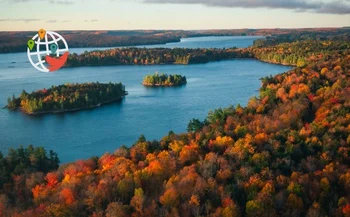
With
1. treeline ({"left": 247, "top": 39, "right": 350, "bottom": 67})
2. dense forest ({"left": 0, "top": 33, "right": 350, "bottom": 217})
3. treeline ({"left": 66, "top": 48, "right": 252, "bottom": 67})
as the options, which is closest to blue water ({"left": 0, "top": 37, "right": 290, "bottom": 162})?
treeline ({"left": 247, "top": 39, "right": 350, "bottom": 67})

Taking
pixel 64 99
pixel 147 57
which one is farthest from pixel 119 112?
pixel 147 57

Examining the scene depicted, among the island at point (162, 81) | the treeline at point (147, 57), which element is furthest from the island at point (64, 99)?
the treeline at point (147, 57)

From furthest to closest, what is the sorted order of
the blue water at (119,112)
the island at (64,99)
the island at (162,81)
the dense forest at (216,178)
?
1. the island at (162,81)
2. the island at (64,99)
3. the blue water at (119,112)
4. the dense forest at (216,178)

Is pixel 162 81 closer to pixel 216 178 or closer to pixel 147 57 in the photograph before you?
pixel 147 57

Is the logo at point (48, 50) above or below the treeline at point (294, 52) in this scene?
above

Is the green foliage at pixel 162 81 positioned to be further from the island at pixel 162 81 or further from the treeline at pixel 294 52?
the treeline at pixel 294 52
